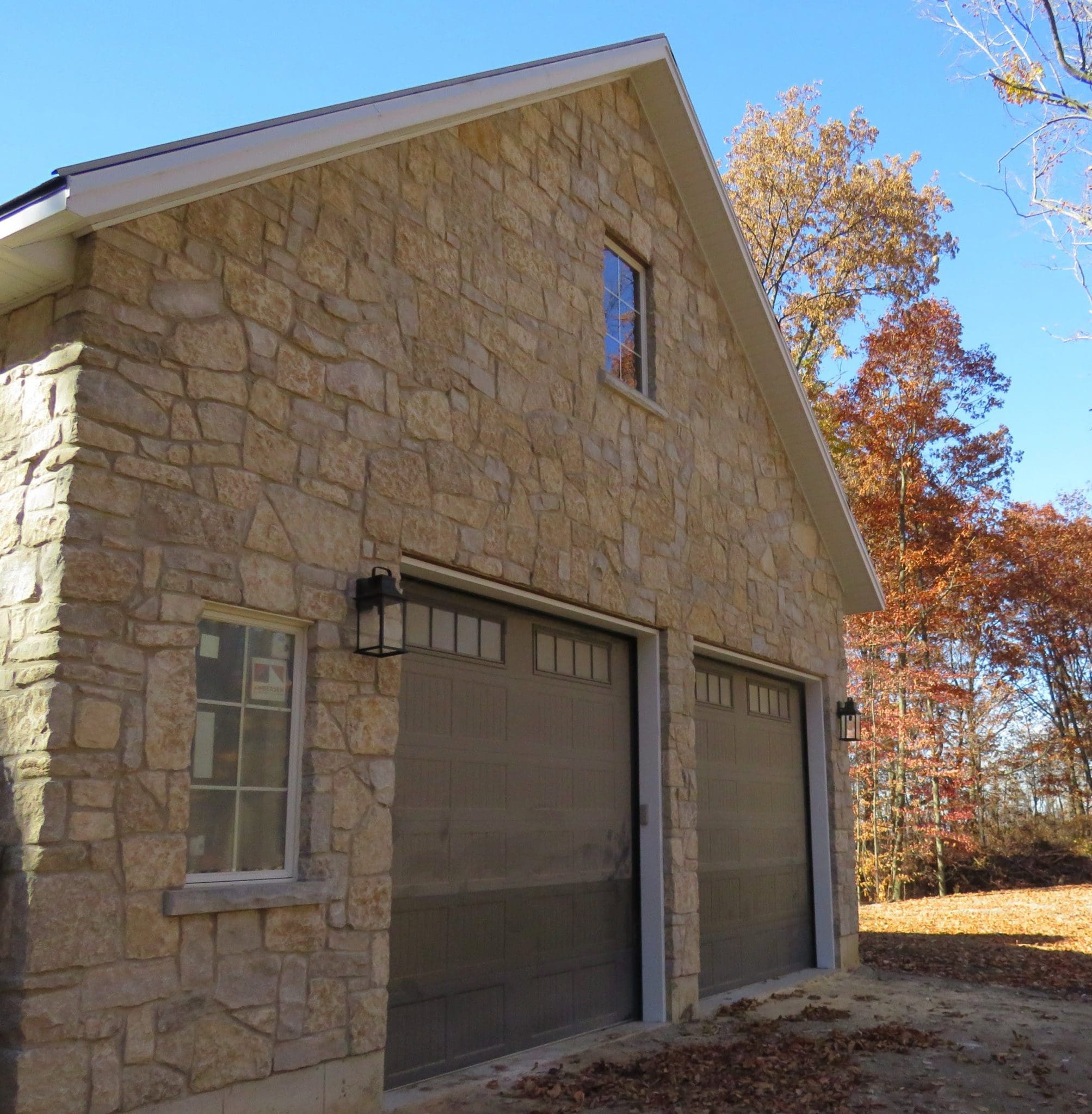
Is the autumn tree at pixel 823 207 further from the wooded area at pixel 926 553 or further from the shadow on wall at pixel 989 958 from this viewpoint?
the shadow on wall at pixel 989 958

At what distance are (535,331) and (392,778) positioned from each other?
313 centimetres

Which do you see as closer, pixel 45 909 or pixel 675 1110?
pixel 45 909

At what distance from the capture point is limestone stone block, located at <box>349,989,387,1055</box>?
5.05 m

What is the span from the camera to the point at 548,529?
22.6ft

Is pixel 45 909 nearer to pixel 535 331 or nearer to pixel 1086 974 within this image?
pixel 535 331

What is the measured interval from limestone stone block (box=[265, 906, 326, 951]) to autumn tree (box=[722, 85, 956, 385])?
1532cm

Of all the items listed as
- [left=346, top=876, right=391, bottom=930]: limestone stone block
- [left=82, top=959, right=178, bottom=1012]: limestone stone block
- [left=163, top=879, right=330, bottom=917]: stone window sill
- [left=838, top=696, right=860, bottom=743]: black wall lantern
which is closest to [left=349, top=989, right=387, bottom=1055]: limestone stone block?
[left=346, top=876, right=391, bottom=930]: limestone stone block

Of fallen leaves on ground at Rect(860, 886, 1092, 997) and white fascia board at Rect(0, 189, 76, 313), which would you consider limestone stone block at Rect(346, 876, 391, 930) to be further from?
fallen leaves on ground at Rect(860, 886, 1092, 997)

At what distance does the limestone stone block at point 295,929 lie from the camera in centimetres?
476

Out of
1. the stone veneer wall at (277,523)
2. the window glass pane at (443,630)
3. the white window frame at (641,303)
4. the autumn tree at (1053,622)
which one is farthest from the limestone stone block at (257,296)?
the autumn tree at (1053,622)

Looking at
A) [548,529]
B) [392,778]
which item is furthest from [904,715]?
[392,778]

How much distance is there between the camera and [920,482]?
20.6m

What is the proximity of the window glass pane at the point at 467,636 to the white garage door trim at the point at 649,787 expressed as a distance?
0.44 metres

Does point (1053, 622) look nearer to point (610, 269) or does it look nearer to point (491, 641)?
point (610, 269)
